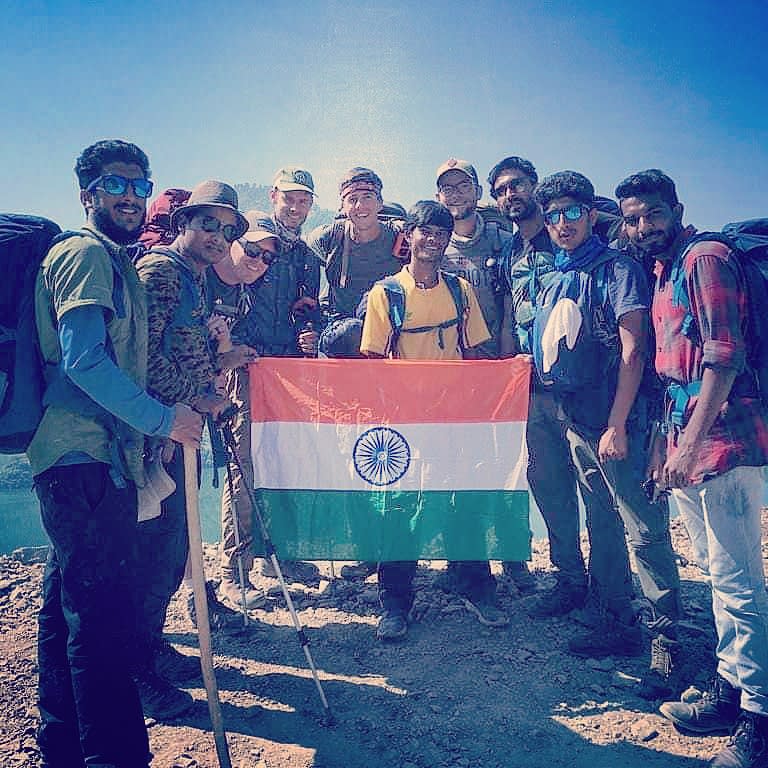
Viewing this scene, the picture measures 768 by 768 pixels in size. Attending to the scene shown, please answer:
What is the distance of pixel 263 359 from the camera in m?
5.14

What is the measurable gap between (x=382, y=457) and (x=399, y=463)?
15cm

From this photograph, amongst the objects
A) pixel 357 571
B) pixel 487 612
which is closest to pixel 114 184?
pixel 487 612

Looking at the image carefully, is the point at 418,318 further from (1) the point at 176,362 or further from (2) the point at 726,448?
(2) the point at 726,448

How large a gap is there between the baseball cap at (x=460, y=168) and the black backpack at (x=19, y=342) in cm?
398

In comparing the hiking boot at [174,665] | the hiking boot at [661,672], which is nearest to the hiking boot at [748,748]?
the hiking boot at [661,672]

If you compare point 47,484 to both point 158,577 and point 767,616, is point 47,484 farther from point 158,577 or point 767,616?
point 767,616

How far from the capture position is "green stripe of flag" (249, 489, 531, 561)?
4.98 metres

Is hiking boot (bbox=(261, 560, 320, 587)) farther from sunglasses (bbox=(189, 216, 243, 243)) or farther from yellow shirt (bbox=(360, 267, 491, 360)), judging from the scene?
sunglasses (bbox=(189, 216, 243, 243))

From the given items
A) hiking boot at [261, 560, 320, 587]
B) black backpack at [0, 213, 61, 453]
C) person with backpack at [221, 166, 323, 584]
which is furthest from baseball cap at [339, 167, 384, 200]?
hiking boot at [261, 560, 320, 587]

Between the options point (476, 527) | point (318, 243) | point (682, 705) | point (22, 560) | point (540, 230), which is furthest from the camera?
point (22, 560)

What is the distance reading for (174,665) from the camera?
457cm

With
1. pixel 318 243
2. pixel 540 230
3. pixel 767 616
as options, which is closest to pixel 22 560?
pixel 318 243

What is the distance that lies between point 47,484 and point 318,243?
160 inches

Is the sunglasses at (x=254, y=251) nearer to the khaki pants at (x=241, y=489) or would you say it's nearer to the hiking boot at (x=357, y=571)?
the khaki pants at (x=241, y=489)
